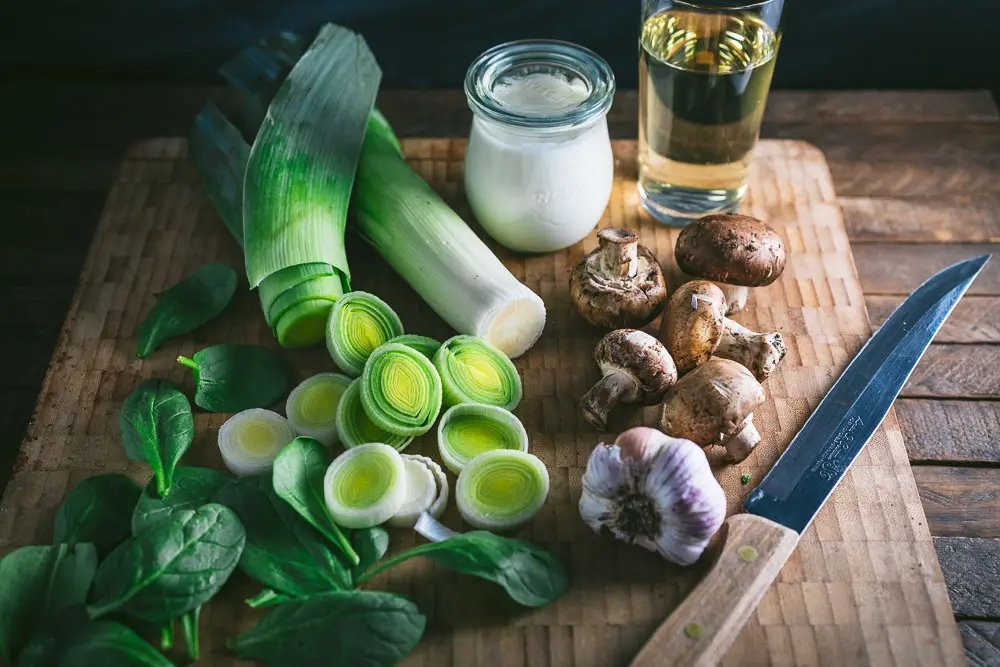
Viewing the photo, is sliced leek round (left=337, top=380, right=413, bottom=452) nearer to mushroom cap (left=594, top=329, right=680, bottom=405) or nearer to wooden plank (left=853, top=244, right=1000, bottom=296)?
mushroom cap (left=594, top=329, right=680, bottom=405)

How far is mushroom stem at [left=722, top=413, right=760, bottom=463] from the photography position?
5.20 feet

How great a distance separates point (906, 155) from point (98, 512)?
1.90 m

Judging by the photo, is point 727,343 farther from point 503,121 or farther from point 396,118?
point 396,118

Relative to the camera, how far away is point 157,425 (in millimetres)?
1648

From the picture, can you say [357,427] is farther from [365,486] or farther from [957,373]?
[957,373]

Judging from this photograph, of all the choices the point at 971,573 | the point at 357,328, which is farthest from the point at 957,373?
the point at 357,328

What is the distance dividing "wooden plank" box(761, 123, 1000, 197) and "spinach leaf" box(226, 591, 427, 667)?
1486 millimetres

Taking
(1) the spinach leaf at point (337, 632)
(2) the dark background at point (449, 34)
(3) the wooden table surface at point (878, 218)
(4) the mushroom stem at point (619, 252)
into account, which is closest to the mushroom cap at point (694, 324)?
(4) the mushroom stem at point (619, 252)

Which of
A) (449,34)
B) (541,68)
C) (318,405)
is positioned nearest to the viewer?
(318,405)

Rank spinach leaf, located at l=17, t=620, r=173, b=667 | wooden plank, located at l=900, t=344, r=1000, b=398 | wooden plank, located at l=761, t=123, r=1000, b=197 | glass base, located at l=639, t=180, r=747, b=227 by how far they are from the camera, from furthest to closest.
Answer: wooden plank, located at l=761, t=123, r=1000, b=197, glass base, located at l=639, t=180, r=747, b=227, wooden plank, located at l=900, t=344, r=1000, b=398, spinach leaf, located at l=17, t=620, r=173, b=667

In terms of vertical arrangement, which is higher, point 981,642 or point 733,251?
point 733,251

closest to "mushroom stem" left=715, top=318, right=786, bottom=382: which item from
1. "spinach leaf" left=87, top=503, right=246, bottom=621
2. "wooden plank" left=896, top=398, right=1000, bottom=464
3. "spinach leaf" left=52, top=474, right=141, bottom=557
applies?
"wooden plank" left=896, top=398, right=1000, bottom=464

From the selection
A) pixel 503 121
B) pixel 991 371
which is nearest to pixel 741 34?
pixel 503 121

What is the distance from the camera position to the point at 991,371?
1906 mm
